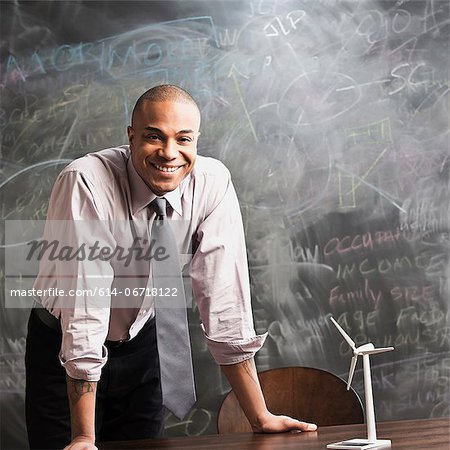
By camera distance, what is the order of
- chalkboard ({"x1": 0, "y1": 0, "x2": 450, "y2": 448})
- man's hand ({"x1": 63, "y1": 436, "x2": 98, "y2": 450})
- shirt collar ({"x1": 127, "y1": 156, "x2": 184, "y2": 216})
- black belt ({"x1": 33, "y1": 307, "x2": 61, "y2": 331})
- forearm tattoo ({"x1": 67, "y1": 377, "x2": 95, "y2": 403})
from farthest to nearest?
1. chalkboard ({"x1": 0, "y1": 0, "x2": 450, "y2": 448})
2. black belt ({"x1": 33, "y1": 307, "x2": 61, "y2": 331})
3. shirt collar ({"x1": 127, "y1": 156, "x2": 184, "y2": 216})
4. forearm tattoo ({"x1": 67, "y1": 377, "x2": 95, "y2": 403})
5. man's hand ({"x1": 63, "y1": 436, "x2": 98, "y2": 450})

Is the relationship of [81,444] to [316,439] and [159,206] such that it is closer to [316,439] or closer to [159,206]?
[316,439]

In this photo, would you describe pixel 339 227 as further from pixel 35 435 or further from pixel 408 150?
pixel 35 435

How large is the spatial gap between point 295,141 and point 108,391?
152 cm

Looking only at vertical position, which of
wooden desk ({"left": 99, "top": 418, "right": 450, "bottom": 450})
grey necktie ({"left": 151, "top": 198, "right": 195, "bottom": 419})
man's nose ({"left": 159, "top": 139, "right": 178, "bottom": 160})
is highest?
man's nose ({"left": 159, "top": 139, "right": 178, "bottom": 160})

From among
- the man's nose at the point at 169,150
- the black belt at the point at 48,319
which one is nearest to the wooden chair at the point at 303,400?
the black belt at the point at 48,319

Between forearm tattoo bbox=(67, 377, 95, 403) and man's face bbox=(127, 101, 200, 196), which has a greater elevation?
man's face bbox=(127, 101, 200, 196)

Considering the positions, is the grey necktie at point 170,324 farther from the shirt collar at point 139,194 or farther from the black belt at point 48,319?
the black belt at point 48,319

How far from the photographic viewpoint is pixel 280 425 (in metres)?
2.12

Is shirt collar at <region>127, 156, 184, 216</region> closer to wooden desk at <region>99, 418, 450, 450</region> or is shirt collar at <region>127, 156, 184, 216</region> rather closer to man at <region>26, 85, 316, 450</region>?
man at <region>26, 85, 316, 450</region>

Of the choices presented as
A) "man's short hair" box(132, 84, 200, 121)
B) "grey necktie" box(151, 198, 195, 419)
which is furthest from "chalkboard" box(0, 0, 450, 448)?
"man's short hair" box(132, 84, 200, 121)

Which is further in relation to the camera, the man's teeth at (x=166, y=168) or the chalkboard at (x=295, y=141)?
the chalkboard at (x=295, y=141)

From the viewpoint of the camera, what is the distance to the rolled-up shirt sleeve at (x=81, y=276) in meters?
1.92

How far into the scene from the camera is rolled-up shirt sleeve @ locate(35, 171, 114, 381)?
192 centimetres

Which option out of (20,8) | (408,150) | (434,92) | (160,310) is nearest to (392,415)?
(408,150)
